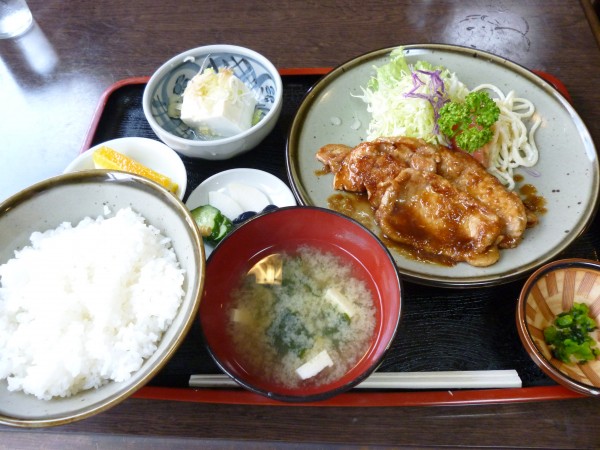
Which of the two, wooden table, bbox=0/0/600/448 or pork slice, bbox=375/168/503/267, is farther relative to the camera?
wooden table, bbox=0/0/600/448

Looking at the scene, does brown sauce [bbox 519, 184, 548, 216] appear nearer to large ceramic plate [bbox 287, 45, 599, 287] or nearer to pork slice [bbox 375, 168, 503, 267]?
large ceramic plate [bbox 287, 45, 599, 287]

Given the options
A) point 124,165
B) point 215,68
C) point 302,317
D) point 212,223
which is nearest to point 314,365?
point 302,317

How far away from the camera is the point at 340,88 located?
2.57 metres

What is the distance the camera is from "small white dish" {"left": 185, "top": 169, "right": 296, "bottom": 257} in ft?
7.30

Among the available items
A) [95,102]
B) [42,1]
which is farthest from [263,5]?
[42,1]

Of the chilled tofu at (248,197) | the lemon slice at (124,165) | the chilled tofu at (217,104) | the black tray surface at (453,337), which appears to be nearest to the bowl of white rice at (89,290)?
the black tray surface at (453,337)

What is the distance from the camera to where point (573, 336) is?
5.48 feet

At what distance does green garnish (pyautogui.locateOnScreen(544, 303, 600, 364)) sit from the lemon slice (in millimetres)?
1784

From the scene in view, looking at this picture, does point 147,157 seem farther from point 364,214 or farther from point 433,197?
point 433,197

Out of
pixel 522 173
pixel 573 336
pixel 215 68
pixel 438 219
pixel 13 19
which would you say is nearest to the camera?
pixel 573 336

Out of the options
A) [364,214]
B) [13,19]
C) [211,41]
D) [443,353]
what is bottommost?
[443,353]

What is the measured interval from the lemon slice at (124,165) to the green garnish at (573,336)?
5.85 ft

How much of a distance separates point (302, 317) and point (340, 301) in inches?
6.2

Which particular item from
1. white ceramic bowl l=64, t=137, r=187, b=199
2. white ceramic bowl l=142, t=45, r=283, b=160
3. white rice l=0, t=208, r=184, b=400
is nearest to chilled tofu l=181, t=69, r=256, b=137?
white ceramic bowl l=142, t=45, r=283, b=160
